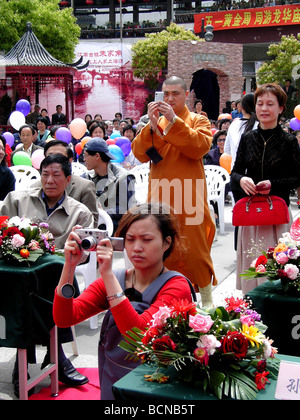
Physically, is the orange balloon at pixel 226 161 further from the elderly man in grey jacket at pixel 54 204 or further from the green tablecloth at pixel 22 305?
the green tablecloth at pixel 22 305

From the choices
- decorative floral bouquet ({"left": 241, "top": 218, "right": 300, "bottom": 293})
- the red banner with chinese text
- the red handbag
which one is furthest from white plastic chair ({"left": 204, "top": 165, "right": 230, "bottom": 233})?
the red banner with chinese text

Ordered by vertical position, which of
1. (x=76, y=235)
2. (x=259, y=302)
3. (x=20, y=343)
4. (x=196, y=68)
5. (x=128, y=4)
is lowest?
(x=20, y=343)

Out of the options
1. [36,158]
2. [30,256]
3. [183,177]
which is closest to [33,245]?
[30,256]

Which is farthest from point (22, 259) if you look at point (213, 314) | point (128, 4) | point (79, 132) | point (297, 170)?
point (128, 4)

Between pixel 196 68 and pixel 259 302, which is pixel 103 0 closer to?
pixel 196 68

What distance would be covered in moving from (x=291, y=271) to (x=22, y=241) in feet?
4.42

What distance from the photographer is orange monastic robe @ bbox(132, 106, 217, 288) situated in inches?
132

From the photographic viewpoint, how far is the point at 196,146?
10.8ft

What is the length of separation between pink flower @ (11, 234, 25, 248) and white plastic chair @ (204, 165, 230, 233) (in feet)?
14.7

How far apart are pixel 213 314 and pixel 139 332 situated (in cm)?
25

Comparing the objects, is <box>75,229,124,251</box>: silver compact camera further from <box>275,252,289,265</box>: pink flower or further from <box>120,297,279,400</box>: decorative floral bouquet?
<box>275,252,289,265</box>: pink flower

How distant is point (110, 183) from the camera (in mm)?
4930

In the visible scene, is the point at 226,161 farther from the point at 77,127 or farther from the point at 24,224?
the point at 24,224

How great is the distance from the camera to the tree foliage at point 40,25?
25156mm
